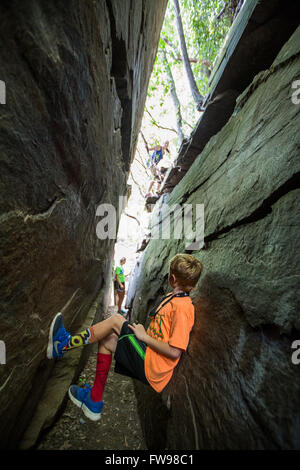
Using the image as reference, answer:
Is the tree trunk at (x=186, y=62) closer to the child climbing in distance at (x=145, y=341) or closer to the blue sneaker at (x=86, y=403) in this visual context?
the child climbing in distance at (x=145, y=341)

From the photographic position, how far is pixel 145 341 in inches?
70.1

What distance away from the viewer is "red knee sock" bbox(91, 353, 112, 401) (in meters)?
1.98

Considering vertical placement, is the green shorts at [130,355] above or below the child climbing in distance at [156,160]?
below

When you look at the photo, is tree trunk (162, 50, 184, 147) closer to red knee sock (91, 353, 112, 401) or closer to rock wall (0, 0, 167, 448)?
rock wall (0, 0, 167, 448)

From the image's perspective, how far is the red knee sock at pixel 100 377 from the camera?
1983mm

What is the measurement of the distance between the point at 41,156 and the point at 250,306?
184 cm

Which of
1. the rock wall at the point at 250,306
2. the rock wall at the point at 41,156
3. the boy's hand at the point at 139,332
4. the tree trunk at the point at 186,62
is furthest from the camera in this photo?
the tree trunk at the point at 186,62

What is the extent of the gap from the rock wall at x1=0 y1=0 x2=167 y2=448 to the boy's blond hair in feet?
4.12

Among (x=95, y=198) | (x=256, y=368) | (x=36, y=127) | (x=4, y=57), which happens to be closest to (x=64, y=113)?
(x=36, y=127)

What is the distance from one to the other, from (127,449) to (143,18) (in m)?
5.83

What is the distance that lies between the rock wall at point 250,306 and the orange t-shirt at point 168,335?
201 mm

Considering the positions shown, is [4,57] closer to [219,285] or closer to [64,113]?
[64,113]

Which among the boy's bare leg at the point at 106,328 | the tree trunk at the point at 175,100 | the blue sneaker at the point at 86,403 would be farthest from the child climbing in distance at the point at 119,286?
the tree trunk at the point at 175,100
